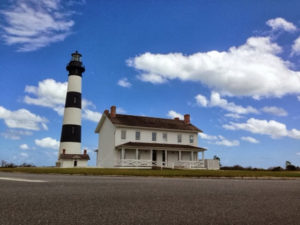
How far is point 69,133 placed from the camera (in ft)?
109

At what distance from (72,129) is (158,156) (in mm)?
11605

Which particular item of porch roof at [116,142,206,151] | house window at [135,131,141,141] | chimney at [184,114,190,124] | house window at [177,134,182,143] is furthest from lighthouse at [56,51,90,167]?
chimney at [184,114,190,124]

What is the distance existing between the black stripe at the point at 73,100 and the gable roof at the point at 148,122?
3826 millimetres

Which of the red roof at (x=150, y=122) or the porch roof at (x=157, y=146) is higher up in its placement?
the red roof at (x=150, y=122)

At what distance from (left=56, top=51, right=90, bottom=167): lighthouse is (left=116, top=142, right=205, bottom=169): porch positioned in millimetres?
5624

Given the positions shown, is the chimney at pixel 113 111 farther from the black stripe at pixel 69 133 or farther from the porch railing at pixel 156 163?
the porch railing at pixel 156 163

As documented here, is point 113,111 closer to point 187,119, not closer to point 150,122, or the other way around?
point 150,122

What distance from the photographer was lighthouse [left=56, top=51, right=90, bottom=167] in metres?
32.6

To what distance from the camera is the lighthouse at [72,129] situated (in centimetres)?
3259

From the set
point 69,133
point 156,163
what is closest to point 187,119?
point 156,163

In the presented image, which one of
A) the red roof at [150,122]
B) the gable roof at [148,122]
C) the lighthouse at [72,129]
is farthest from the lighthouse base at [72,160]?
the red roof at [150,122]

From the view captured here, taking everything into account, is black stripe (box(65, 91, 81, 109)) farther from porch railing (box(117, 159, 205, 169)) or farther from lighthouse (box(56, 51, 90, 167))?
porch railing (box(117, 159, 205, 169))

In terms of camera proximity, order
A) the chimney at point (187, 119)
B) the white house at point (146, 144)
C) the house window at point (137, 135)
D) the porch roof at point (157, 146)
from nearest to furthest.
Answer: the porch roof at point (157, 146) < the white house at point (146, 144) < the house window at point (137, 135) < the chimney at point (187, 119)

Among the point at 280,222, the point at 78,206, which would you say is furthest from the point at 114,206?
the point at 280,222
